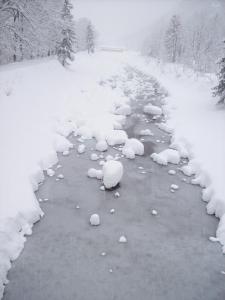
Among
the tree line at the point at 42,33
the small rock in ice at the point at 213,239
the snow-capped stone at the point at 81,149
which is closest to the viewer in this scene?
the small rock in ice at the point at 213,239

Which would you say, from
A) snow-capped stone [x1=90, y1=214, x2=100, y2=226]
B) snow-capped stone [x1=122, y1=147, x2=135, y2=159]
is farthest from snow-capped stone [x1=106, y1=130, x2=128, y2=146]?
snow-capped stone [x1=90, y1=214, x2=100, y2=226]

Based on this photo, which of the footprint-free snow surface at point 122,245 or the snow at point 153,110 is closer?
the footprint-free snow surface at point 122,245

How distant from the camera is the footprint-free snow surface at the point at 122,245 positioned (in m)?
5.91

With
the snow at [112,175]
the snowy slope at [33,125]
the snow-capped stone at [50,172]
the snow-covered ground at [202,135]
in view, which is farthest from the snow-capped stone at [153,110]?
the snow-capped stone at [50,172]

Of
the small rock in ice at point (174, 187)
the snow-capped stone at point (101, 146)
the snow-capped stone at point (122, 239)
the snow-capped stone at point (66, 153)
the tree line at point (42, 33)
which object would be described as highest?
the tree line at point (42, 33)

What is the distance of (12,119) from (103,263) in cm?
896

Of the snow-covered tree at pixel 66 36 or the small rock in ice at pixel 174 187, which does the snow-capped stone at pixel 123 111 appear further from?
the snow-covered tree at pixel 66 36

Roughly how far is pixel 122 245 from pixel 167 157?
221 inches

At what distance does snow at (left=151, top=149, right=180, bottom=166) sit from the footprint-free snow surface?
0.79m

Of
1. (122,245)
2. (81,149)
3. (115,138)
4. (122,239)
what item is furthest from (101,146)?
(122,245)

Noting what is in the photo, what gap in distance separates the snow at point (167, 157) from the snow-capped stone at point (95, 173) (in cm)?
288

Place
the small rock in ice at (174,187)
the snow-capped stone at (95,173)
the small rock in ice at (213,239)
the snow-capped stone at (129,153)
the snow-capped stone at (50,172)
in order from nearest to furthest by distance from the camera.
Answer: the small rock in ice at (213,239) → the small rock in ice at (174,187) → the snow-capped stone at (95,173) → the snow-capped stone at (50,172) → the snow-capped stone at (129,153)

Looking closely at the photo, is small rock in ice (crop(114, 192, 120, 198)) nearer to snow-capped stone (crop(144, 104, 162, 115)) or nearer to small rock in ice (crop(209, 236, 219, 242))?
small rock in ice (crop(209, 236, 219, 242))

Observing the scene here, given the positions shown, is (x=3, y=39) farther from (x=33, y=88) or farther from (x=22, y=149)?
(x=22, y=149)
